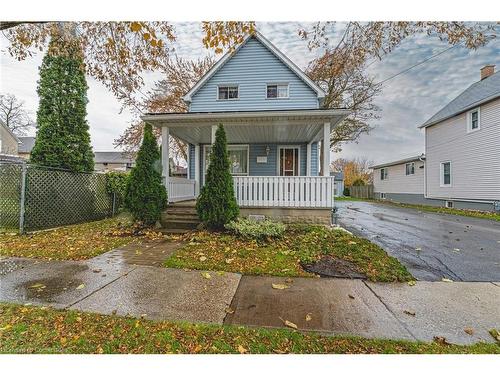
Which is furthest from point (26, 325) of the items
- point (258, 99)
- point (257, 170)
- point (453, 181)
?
point (453, 181)

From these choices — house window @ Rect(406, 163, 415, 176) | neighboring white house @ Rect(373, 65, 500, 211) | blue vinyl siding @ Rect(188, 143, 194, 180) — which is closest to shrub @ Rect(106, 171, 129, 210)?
blue vinyl siding @ Rect(188, 143, 194, 180)

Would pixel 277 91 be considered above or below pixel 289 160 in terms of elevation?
above

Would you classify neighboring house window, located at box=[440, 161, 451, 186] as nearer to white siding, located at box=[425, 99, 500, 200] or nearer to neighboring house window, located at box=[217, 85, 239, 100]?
white siding, located at box=[425, 99, 500, 200]

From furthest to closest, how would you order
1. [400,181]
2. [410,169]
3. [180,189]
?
[400,181], [410,169], [180,189]

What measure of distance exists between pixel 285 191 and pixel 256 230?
186 centimetres

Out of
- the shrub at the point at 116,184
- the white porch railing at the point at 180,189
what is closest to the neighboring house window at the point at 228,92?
the white porch railing at the point at 180,189

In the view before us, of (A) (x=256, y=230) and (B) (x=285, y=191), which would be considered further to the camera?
(B) (x=285, y=191)

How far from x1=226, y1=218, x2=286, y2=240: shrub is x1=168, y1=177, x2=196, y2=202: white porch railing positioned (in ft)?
8.77

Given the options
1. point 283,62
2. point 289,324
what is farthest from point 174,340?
point 283,62

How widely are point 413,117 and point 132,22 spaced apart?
9882 mm

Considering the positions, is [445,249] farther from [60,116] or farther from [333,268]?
[60,116]

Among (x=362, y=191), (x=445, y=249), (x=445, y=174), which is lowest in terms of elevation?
(x=445, y=249)

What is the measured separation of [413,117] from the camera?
29.6 ft

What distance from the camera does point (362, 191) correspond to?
85.1ft
